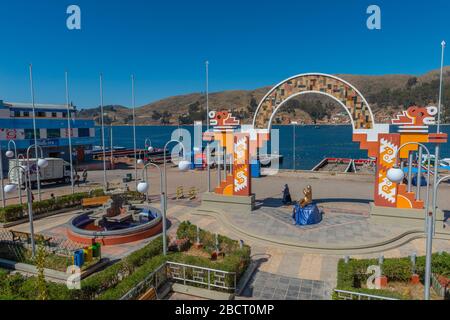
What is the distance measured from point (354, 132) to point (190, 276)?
11892 millimetres

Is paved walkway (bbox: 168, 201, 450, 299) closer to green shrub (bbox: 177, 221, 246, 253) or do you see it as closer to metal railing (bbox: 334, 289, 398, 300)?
green shrub (bbox: 177, 221, 246, 253)

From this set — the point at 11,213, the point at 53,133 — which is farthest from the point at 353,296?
the point at 53,133

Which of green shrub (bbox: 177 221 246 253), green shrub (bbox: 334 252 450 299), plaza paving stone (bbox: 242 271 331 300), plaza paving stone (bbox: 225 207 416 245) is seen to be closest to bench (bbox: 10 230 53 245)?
green shrub (bbox: 177 221 246 253)

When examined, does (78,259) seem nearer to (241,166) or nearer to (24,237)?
(24,237)

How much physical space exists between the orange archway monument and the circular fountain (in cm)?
497

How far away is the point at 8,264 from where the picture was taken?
12406 millimetres

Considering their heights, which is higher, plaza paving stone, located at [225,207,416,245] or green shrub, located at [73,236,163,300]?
green shrub, located at [73,236,163,300]

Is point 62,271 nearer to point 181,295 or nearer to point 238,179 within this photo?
point 181,295

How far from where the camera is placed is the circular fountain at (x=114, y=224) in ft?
48.6

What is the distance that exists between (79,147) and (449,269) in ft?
147

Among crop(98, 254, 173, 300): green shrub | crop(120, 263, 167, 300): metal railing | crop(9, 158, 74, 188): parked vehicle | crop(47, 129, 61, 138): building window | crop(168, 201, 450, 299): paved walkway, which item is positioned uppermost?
crop(47, 129, 61, 138): building window

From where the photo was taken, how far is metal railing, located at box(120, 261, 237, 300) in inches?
380

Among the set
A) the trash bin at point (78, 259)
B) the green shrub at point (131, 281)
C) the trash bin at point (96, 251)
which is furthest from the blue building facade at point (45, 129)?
the green shrub at point (131, 281)

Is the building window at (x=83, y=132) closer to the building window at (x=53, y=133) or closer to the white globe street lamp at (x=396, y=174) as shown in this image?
the building window at (x=53, y=133)
